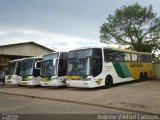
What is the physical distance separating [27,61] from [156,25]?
21336 millimetres

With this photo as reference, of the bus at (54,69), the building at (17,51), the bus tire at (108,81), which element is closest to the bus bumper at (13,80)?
the bus at (54,69)

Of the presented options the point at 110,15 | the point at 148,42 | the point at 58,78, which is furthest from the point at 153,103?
the point at 110,15

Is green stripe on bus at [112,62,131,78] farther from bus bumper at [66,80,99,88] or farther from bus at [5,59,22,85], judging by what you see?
bus at [5,59,22,85]

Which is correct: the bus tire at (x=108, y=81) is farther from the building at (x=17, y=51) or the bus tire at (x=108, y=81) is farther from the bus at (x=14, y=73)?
the building at (x=17, y=51)

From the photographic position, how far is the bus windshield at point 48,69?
58.3ft

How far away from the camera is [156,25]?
34.8m

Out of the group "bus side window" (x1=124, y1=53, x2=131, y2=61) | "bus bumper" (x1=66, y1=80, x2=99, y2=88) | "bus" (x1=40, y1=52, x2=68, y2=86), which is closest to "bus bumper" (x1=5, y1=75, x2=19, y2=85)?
"bus" (x1=40, y1=52, x2=68, y2=86)

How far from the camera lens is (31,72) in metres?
20.1

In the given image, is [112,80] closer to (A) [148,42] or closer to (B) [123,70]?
(B) [123,70]

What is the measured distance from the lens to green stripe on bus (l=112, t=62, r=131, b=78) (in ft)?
59.7

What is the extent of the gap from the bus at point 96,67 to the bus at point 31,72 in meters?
4.29

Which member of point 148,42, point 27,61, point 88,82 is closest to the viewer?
point 88,82

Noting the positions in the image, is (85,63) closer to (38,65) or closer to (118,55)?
(118,55)

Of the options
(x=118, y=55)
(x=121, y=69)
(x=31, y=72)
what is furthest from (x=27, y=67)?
(x=121, y=69)
